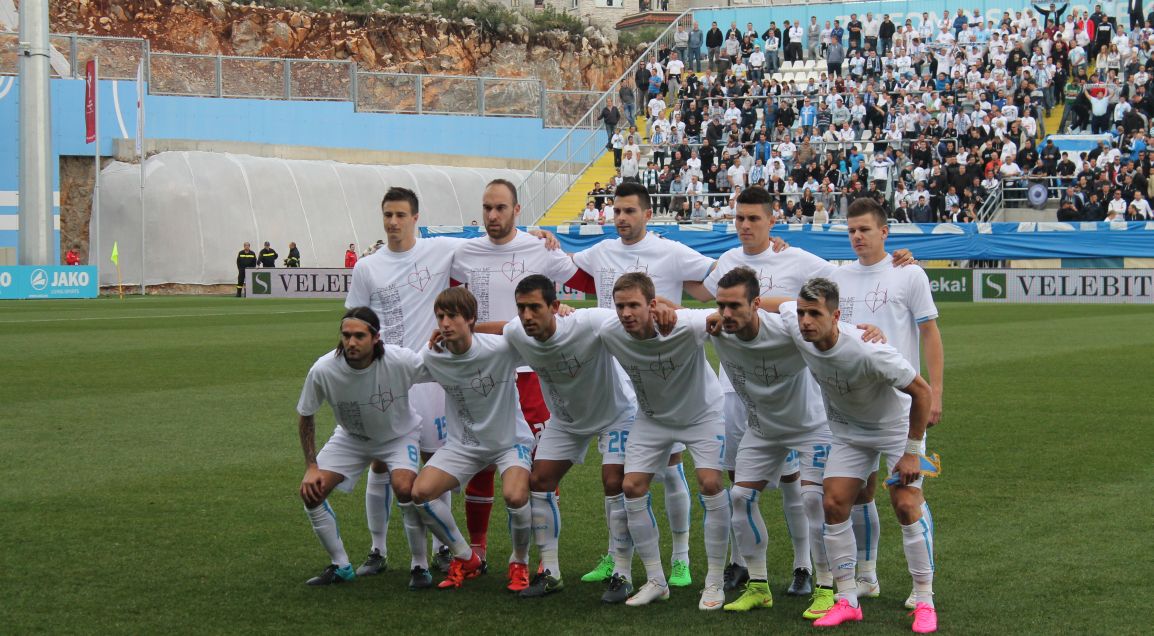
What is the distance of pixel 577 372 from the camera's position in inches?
258

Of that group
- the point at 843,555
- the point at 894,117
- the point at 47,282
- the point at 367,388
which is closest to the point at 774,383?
the point at 843,555

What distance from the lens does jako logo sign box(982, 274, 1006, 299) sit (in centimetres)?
3059

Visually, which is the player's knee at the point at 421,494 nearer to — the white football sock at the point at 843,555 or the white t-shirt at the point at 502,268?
the white t-shirt at the point at 502,268

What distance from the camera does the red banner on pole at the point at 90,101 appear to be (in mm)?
39250

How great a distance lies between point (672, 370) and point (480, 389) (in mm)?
1043

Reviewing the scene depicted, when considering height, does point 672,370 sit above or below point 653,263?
below

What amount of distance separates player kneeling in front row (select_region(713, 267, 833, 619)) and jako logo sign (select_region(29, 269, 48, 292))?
110ft

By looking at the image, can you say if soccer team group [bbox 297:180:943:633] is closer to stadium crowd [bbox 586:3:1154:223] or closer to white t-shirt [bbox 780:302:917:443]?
white t-shirt [bbox 780:302:917:443]

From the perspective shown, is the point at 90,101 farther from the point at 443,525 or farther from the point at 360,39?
the point at 443,525

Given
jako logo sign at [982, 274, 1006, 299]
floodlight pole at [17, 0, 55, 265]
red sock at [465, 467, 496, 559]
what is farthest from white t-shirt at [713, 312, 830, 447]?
floodlight pole at [17, 0, 55, 265]

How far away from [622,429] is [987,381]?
9.20m

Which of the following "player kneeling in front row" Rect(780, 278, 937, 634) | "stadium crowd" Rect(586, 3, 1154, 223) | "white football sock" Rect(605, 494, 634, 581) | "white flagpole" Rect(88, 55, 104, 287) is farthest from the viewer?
"white flagpole" Rect(88, 55, 104, 287)

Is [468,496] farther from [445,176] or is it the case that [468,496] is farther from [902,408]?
[445,176]

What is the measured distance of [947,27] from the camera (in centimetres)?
4200
